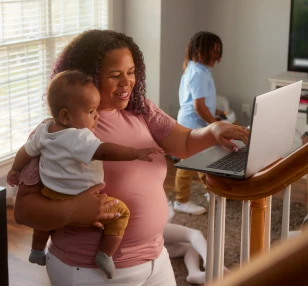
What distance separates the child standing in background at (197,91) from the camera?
3514 mm

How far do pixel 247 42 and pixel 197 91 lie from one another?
1544 millimetres

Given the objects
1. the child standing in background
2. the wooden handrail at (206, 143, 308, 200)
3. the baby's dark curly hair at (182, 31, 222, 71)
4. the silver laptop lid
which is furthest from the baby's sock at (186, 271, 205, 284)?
the wooden handrail at (206, 143, 308, 200)

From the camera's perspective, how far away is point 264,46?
4809mm

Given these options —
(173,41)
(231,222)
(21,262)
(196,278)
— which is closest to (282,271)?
(196,278)

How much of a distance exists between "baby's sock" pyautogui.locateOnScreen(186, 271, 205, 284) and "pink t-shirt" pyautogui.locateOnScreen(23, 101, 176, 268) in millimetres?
1307

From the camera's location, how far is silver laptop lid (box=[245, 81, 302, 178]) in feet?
3.45

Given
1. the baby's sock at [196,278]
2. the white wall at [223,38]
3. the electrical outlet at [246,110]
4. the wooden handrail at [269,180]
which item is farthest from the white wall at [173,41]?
the wooden handrail at [269,180]

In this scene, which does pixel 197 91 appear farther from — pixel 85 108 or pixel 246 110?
pixel 85 108

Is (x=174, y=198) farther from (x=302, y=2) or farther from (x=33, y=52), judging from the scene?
(x=302, y=2)

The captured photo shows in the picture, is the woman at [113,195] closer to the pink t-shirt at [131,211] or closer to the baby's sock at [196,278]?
the pink t-shirt at [131,211]

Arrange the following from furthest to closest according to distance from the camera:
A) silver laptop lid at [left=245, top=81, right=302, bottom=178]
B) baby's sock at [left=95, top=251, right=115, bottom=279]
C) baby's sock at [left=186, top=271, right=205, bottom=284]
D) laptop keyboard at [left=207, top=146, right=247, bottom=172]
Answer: baby's sock at [left=186, top=271, right=205, bottom=284] < baby's sock at [left=95, top=251, right=115, bottom=279] < laptop keyboard at [left=207, top=146, right=247, bottom=172] < silver laptop lid at [left=245, top=81, right=302, bottom=178]

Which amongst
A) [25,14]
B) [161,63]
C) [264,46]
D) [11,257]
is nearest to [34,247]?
[11,257]

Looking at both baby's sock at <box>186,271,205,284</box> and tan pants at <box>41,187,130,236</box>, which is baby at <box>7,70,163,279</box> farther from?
baby's sock at <box>186,271,205,284</box>

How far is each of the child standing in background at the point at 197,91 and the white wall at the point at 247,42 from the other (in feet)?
4.31
